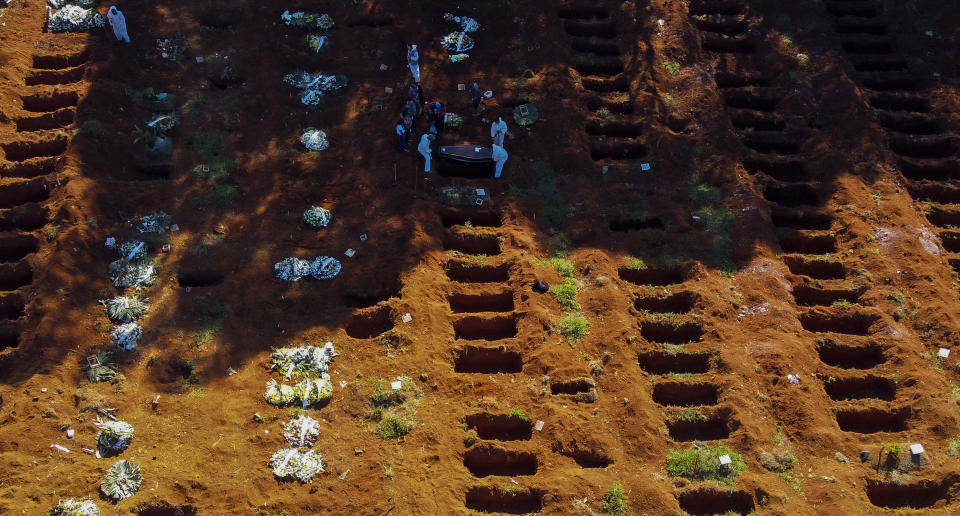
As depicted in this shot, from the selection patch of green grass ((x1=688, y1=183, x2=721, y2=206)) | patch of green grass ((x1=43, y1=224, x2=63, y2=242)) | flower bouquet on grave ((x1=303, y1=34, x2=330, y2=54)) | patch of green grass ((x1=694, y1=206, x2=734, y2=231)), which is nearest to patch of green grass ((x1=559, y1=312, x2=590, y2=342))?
patch of green grass ((x1=694, y1=206, x2=734, y2=231))

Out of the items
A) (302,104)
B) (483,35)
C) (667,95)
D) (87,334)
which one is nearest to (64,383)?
(87,334)

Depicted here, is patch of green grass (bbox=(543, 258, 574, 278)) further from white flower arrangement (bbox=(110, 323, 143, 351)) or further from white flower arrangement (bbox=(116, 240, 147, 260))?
white flower arrangement (bbox=(116, 240, 147, 260))

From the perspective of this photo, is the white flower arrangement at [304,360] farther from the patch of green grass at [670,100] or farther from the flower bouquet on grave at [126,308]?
the patch of green grass at [670,100]

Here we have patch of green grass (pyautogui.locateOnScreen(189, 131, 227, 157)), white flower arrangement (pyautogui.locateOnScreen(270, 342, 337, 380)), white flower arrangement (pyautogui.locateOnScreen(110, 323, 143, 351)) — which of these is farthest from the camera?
patch of green grass (pyautogui.locateOnScreen(189, 131, 227, 157))

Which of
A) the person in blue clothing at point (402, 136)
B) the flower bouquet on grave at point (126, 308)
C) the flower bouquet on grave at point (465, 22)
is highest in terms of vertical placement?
the flower bouquet on grave at point (465, 22)

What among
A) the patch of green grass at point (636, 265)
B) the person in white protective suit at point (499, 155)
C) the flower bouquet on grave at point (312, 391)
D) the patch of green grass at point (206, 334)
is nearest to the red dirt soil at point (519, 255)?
the patch of green grass at point (206, 334)
